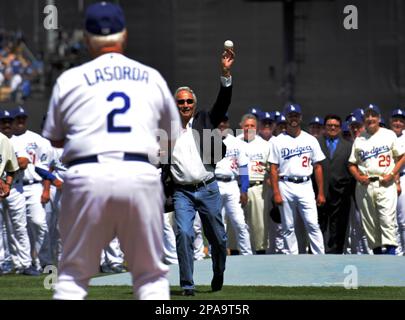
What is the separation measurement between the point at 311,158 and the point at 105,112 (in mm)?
9183

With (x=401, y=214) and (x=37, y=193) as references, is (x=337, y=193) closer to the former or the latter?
(x=401, y=214)

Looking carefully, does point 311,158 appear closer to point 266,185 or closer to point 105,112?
point 266,185

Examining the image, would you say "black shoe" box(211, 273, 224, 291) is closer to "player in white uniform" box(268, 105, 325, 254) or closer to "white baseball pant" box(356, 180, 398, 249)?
"player in white uniform" box(268, 105, 325, 254)

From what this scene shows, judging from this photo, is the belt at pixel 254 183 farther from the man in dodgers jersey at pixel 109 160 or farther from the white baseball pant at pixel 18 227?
the man in dodgers jersey at pixel 109 160

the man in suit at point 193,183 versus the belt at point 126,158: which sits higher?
the belt at point 126,158

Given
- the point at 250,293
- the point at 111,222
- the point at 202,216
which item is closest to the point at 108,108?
the point at 111,222

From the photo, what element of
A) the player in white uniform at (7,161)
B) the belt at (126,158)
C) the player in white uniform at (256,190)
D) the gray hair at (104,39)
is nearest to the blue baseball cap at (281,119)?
the player in white uniform at (256,190)

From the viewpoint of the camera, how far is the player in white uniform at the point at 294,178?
50.5 ft

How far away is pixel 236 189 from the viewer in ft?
52.6

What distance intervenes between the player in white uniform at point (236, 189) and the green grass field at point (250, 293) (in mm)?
3980

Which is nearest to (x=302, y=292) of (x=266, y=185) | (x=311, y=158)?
(x=311, y=158)

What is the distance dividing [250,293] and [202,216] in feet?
2.90

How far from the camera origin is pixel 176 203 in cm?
1126

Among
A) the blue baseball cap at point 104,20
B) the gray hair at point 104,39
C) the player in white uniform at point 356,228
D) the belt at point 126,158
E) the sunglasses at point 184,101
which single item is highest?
the blue baseball cap at point 104,20
